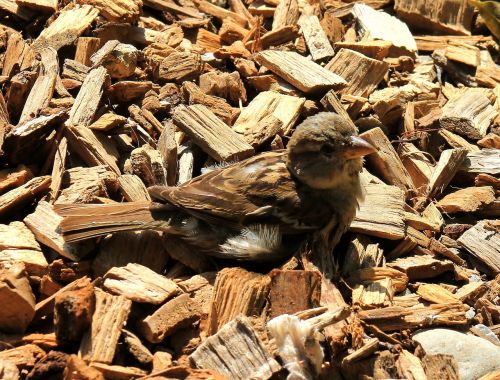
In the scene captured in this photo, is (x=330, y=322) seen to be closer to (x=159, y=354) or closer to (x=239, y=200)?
(x=159, y=354)

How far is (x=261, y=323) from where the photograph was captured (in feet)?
15.6

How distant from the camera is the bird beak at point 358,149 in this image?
18.0 ft

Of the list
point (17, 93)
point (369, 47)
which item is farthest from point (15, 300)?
point (369, 47)

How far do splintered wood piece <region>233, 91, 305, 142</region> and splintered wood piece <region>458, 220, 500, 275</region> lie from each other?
56.0 inches

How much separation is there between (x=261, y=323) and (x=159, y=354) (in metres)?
0.58

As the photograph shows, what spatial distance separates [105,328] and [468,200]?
9.04ft

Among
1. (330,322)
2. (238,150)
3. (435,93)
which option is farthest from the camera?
(435,93)

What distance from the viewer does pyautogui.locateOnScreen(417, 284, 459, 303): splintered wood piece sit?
5199 millimetres

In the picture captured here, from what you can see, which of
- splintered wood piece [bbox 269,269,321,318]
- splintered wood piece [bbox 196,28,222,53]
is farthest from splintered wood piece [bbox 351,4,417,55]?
splintered wood piece [bbox 269,269,321,318]

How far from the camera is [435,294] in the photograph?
5266 millimetres

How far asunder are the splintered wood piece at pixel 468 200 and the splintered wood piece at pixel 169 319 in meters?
2.09

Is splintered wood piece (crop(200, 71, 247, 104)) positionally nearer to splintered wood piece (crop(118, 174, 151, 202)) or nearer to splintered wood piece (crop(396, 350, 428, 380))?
splintered wood piece (crop(118, 174, 151, 202))

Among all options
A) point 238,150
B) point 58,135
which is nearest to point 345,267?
point 238,150

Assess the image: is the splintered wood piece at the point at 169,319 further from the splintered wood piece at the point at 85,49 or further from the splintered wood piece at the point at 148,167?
the splintered wood piece at the point at 85,49
